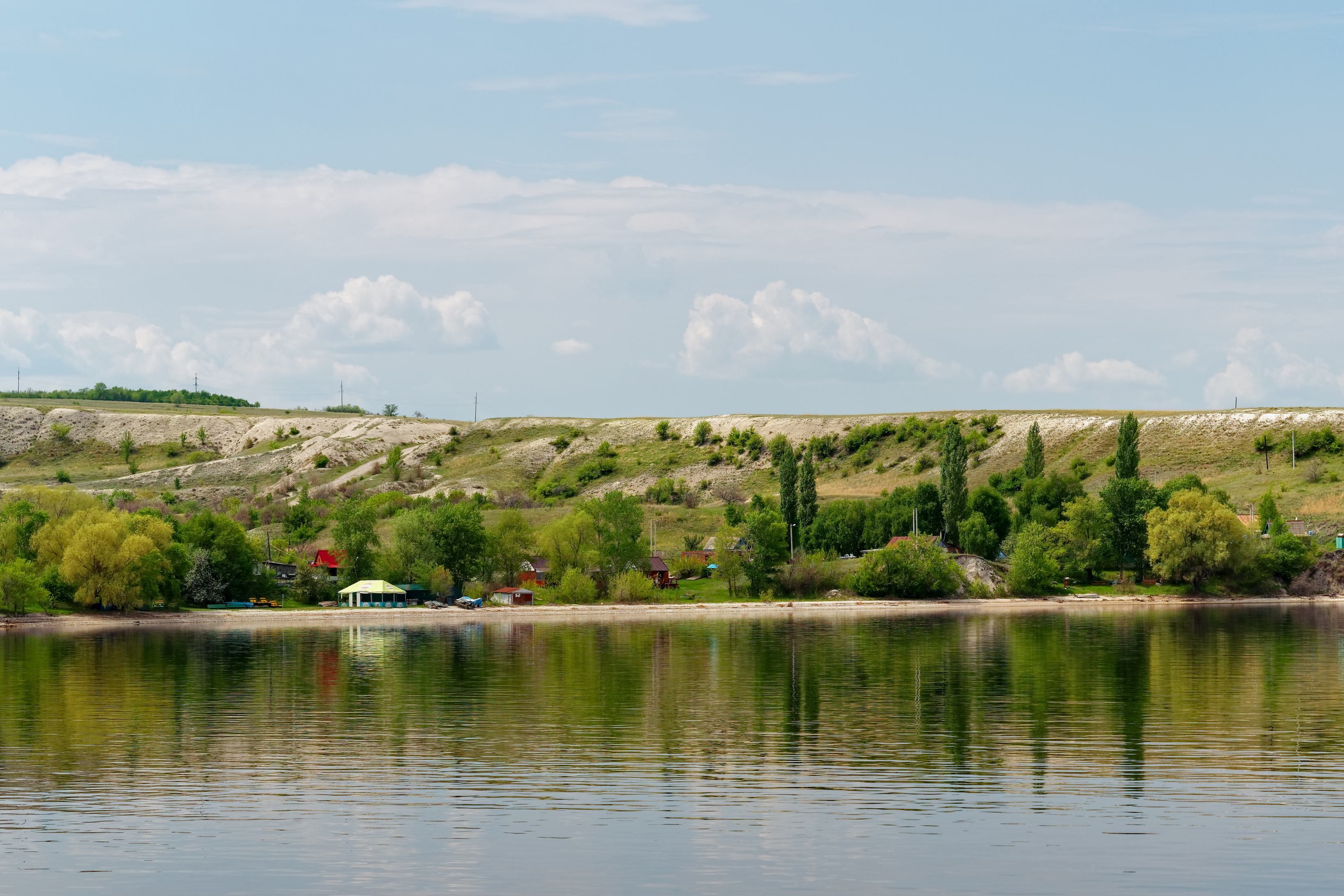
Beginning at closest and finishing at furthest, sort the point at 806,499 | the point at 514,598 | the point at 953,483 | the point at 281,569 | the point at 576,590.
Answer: the point at 576,590
the point at 514,598
the point at 281,569
the point at 953,483
the point at 806,499

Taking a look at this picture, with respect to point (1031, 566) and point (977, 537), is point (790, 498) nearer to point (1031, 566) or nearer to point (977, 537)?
point (977, 537)

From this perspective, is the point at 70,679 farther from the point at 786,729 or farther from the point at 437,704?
the point at 786,729

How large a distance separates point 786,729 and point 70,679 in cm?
3132

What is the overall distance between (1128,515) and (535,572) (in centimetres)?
5304

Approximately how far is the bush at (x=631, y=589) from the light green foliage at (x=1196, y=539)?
42.9 metres

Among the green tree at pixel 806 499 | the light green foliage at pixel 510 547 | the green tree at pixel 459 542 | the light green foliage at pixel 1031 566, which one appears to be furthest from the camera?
the green tree at pixel 806 499

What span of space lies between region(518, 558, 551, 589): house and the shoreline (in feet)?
32.4

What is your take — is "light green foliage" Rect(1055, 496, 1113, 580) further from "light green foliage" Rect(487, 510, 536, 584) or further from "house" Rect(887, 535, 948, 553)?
"light green foliage" Rect(487, 510, 536, 584)

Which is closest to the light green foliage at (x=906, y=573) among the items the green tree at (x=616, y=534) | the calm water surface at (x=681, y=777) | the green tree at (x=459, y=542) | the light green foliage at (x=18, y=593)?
the green tree at (x=616, y=534)

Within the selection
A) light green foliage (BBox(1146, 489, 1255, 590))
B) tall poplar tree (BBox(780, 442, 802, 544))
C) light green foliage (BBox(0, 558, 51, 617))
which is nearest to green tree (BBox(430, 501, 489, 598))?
tall poplar tree (BBox(780, 442, 802, 544))

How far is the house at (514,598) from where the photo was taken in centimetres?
11275

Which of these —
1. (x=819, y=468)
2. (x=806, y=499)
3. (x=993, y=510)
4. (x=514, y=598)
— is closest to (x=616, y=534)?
(x=514, y=598)

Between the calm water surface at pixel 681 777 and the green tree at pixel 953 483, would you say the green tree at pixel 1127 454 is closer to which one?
the green tree at pixel 953 483

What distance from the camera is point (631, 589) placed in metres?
113
